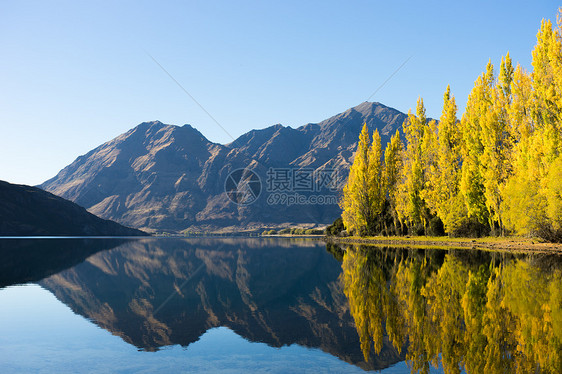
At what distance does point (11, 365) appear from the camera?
30.4 ft

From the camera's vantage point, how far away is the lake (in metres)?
9.22

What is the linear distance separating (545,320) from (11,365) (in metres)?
13.9

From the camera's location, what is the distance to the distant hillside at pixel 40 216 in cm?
15125

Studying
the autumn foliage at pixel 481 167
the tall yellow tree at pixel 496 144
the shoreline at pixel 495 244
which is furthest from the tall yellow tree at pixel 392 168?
the tall yellow tree at pixel 496 144

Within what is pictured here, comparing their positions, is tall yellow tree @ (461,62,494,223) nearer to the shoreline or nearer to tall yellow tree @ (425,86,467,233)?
tall yellow tree @ (425,86,467,233)

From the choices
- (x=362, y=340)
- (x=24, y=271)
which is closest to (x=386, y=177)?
(x=24, y=271)

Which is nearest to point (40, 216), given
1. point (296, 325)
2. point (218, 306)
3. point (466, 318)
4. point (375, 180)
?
point (375, 180)

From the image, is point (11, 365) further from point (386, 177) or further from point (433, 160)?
point (386, 177)

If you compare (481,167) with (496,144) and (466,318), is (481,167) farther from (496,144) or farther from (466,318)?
(466,318)

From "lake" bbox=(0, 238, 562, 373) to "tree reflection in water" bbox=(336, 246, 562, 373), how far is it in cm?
4

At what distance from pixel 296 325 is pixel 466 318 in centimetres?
523

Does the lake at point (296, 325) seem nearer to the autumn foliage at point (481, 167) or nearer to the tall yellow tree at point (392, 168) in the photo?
the autumn foliage at point (481, 167)

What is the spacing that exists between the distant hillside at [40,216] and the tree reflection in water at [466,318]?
164 metres

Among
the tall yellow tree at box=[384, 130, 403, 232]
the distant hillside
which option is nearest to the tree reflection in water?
the tall yellow tree at box=[384, 130, 403, 232]
